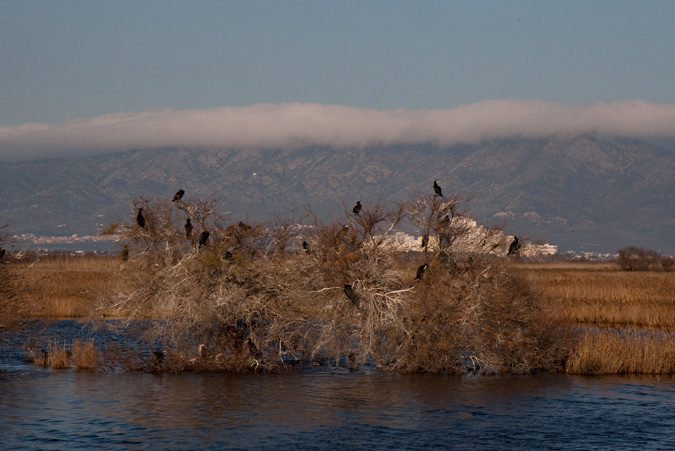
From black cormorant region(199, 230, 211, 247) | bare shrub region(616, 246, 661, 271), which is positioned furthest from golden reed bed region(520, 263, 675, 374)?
bare shrub region(616, 246, 661, 271)

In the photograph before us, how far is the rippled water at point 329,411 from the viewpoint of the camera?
70.3 feet

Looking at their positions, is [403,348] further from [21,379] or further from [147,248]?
[21,379]

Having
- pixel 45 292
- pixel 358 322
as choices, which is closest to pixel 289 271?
pixel 358 322

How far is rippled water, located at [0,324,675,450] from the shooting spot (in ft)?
70.3

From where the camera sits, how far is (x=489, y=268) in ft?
94.3

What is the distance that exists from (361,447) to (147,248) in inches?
466

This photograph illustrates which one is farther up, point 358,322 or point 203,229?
point 203,229

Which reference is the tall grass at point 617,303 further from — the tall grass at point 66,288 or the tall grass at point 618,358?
the tall grass at point 66,288

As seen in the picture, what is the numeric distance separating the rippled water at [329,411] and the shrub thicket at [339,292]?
922 millimetres

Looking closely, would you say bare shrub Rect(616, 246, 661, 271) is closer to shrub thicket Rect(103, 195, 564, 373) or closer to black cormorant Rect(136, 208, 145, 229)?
shrub thicket Rect(103, 195, 564, 373)

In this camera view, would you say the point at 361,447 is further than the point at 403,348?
No

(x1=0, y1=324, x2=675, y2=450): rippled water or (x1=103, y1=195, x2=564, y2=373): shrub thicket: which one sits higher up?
(x1=103, y1=195, x2=564, y2=373): shrub thicket

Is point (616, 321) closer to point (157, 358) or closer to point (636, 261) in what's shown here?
point (157, 358)

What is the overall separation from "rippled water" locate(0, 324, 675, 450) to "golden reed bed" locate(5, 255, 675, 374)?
3.67 feet
